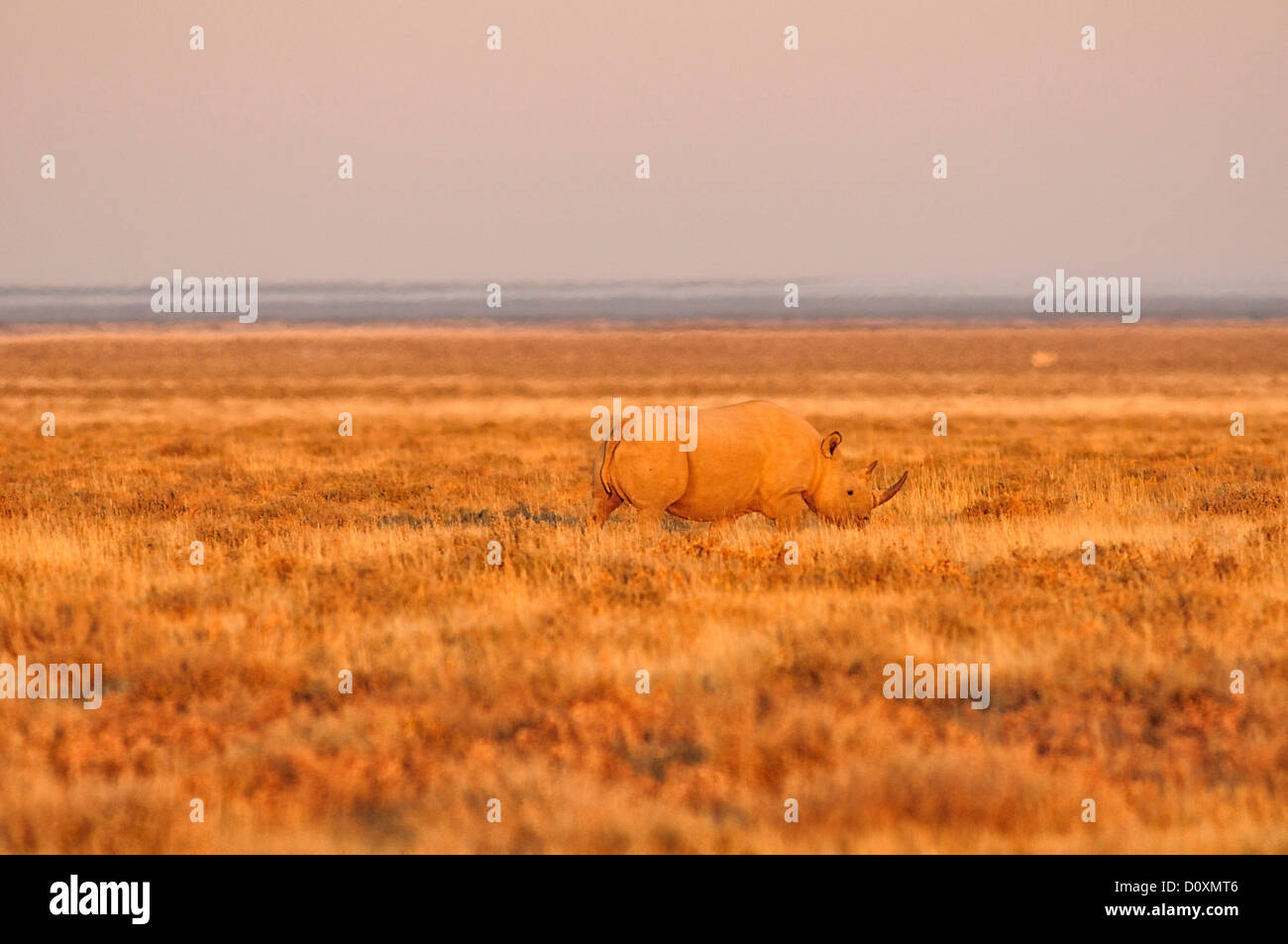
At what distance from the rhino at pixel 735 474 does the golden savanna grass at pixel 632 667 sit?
34cm

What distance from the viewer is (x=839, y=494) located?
1385 centimetres

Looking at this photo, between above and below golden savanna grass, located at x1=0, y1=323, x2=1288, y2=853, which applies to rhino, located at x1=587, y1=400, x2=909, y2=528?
above

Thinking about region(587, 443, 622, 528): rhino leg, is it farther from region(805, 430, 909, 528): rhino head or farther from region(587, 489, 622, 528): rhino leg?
region(805, 430, 909, 528): rhino head

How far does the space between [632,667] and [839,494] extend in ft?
18.8

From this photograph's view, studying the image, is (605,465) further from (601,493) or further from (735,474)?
(735,474)

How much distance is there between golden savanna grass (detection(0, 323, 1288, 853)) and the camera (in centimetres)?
648

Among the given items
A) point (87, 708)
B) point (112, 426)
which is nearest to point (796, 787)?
point (87, 708)

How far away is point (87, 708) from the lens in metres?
8.16

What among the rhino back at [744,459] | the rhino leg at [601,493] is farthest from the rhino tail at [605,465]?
the rhino back at [744,459]

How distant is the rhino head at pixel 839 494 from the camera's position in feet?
45.1

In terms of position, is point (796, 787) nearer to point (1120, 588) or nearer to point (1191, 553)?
point (1120, 588)

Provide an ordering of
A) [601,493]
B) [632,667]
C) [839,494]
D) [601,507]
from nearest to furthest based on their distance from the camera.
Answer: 1. [632,667]
2. [601,493]
3. [601,507]
4. [839,494]

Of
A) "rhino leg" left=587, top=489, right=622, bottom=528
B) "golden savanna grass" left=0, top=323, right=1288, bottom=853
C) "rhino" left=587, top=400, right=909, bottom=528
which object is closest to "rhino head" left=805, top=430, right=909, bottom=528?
"rhino" left=587, top=400, right=909, bottom=528

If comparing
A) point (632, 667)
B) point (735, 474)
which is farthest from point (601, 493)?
point (632, 667)
